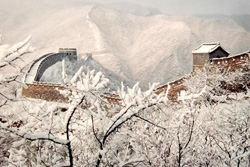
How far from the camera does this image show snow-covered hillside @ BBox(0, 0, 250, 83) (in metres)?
72.5

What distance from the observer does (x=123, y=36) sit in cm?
9856

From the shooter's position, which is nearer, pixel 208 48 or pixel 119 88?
pixel 119 88

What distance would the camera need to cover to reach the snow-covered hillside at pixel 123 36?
72.5 meters

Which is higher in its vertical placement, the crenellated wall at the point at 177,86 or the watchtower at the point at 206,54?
the watchtower at the point at 206,54

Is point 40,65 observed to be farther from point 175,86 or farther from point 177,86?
point 177,86

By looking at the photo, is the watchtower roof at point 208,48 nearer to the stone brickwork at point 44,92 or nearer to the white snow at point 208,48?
the white snow at point 208,48

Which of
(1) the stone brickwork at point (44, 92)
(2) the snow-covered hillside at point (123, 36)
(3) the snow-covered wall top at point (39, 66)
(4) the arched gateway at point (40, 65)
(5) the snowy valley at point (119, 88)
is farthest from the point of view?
(2) the snow-covered hillside at point (123, 36)

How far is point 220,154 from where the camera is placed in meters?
7.07

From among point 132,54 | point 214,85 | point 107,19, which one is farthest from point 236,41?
point 214,85

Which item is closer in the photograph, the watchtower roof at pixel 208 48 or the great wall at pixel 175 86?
the great wall at pixel 175 86

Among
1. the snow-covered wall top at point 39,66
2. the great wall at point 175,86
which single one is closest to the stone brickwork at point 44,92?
the great wall at point 175,86

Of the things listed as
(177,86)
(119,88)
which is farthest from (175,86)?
(119,88)

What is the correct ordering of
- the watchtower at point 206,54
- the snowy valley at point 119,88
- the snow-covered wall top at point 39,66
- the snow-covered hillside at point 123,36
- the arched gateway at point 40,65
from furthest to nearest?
the snow-covered hillside at point 123,36
the snow-covered wall top at point 39,66
the arched gateway at point 40,65
the watchtower at point 206,54
the snowy valley at point 119,88

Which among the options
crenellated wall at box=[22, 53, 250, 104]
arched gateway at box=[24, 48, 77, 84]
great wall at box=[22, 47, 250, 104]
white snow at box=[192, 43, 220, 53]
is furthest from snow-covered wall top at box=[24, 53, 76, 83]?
white snow at box=[192, 43, 220, 53]
